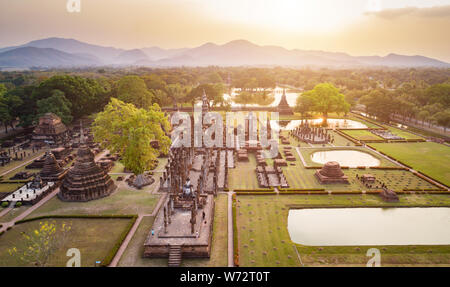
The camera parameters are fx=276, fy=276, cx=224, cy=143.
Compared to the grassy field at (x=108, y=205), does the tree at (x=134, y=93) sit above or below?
above

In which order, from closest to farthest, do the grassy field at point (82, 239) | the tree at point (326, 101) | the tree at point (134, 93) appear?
1. the grassy field at point (82, 239)
2. the tree at point (134, 93)
3. the tree at point (326, 101)

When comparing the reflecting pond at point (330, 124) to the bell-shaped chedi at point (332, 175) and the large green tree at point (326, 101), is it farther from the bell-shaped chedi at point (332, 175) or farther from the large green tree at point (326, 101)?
the bell-shaped chedi at point (332, 175)

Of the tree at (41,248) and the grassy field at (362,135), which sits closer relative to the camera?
the tree at (41,248)

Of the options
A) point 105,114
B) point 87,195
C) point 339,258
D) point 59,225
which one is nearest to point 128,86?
point 105,114

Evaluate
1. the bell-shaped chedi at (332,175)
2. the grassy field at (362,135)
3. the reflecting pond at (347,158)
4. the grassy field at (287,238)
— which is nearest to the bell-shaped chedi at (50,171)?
the grassy field at (287,238)

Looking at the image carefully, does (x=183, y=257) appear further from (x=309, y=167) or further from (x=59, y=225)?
(x=309, y=167)

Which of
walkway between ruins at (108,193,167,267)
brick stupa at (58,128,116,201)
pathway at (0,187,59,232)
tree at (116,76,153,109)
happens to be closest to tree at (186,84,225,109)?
tree at (116,76,153,109)

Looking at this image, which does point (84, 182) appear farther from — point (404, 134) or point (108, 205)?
point (404, 134)
